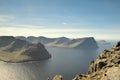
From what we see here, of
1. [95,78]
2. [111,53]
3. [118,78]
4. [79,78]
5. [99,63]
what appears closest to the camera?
[118,78]

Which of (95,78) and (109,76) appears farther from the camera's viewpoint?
(95,78)

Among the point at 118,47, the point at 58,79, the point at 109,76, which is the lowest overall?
the point at 58,79

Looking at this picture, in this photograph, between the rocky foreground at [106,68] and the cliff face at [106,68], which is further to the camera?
the rocky foreground at [106,68]

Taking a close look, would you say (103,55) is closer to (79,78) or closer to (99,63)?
(99,63)

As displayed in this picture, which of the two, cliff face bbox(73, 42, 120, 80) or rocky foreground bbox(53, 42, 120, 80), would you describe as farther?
rocky foreground bbox(53, 42, 120, 80)

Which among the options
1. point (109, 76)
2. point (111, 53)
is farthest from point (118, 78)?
point (111, 53)

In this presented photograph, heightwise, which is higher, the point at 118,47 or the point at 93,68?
the point at 118,47
